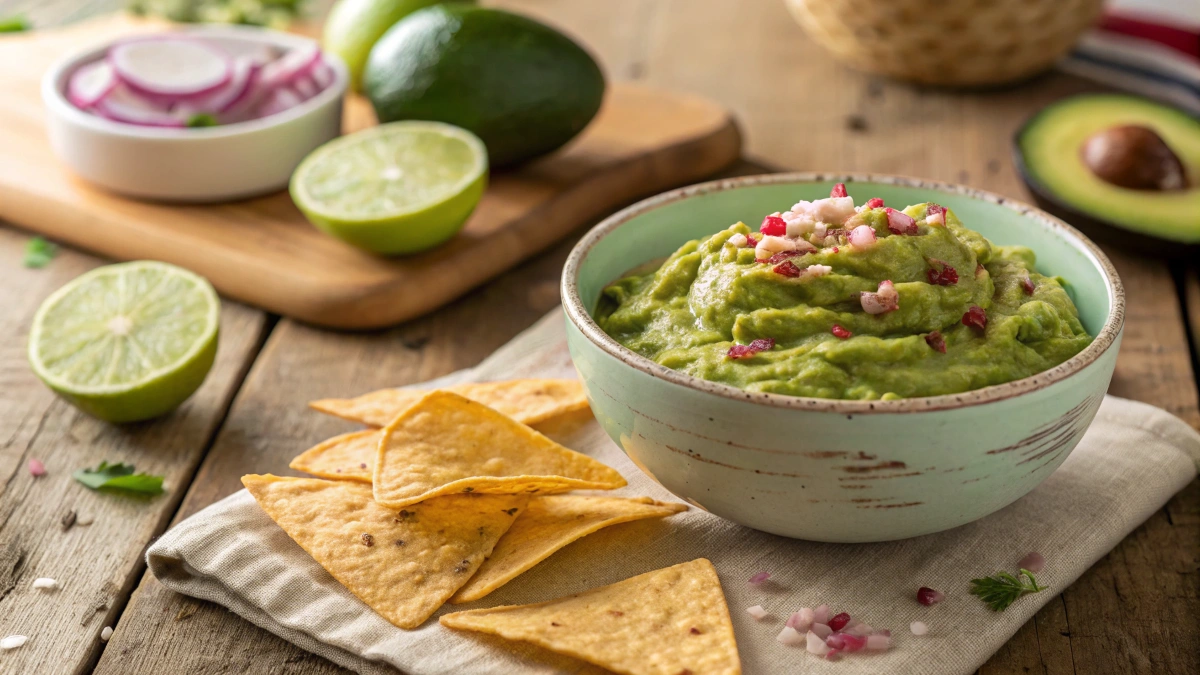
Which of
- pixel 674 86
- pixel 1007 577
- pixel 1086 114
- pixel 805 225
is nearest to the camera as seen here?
pixel 1007 577

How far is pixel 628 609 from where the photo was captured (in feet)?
6.09

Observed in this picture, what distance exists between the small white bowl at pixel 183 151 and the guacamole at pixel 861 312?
72.6 inches

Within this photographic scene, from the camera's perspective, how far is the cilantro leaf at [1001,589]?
188 cm

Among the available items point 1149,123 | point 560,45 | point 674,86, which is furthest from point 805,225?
point 674,86

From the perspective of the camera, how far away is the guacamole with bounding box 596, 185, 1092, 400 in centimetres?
182

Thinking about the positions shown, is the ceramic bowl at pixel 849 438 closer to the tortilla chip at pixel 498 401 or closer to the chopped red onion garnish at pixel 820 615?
the chopped red onion garnish at pixel 820 615

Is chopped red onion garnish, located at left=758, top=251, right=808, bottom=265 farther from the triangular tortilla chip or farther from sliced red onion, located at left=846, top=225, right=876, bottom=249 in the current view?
the triangular tortilla chip

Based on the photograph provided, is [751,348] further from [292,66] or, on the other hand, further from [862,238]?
[292,66]

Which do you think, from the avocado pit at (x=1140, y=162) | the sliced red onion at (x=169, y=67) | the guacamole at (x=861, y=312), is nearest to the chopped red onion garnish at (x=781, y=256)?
the guacamole at (x=861, y=312)

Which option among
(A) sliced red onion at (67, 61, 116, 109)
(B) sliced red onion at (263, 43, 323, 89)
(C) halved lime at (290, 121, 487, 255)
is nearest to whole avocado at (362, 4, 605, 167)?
(C) halved lime at (290, 121, 487, 255)

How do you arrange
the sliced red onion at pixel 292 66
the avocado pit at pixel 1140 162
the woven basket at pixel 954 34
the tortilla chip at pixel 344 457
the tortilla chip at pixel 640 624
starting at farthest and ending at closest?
the woven basket at pixel 954 34, the sliced red onion at pixel 292 66, the avocado pit at pixel 1140 162, the tortilla chip at pixel 344 457, the tortilla chip at pixel 640 624

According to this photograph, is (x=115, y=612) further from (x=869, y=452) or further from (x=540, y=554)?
(x=869, y=452)

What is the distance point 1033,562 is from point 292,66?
282cm

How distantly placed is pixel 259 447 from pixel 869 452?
53.3 inches
